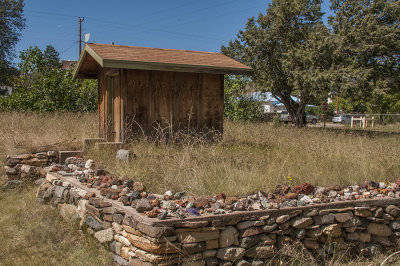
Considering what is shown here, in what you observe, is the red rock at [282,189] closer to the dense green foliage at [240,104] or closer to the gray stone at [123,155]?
the gray stone at [123,155]

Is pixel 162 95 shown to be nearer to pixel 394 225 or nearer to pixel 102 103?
pixel 102 103

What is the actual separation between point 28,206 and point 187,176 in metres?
3.20

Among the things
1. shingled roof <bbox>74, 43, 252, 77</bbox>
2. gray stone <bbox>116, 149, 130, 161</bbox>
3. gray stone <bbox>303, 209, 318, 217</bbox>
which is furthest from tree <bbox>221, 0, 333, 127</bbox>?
gray stone <bbox>303, 209, 318, 217</bbox>

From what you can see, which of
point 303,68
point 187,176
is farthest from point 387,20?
point 187,176

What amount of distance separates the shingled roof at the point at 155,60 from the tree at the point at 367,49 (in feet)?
31.8

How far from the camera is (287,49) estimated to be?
2075 cm

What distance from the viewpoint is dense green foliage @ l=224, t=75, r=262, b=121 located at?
1925 cm

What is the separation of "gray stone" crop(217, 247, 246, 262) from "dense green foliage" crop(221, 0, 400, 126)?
14639 mm

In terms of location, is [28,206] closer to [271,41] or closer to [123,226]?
[123,226]

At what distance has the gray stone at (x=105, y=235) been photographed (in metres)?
4.63

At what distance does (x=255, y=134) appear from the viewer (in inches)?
394

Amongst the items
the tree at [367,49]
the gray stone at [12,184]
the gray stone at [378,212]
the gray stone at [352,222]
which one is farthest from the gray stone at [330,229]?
the tree at [367,49]

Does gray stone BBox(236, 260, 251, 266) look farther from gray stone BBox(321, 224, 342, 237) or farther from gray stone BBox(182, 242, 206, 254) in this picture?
gray stone BBox(321, 224, 342, 237)

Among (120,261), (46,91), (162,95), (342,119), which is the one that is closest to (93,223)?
(120,261)
